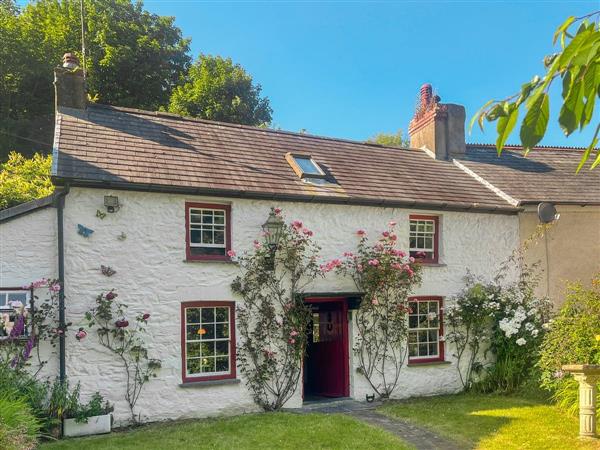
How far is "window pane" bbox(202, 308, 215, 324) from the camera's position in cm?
1070

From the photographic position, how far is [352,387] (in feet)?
38.8

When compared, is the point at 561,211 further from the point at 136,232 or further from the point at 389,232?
the point at 136,232

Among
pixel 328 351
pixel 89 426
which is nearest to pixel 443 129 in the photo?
pixel 328 351

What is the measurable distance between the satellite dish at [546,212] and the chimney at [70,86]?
38.0ft

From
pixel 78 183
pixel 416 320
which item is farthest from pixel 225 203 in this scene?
pixel 416 320

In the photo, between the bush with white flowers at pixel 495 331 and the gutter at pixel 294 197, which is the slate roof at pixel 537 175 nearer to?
the gutter at pixel 294 197

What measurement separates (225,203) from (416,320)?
5.54 meters

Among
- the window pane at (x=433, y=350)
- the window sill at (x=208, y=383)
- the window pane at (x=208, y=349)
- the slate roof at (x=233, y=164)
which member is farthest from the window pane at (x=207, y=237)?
the window pane at (x=433, y=350)

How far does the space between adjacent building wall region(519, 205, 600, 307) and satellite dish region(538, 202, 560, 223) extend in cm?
44

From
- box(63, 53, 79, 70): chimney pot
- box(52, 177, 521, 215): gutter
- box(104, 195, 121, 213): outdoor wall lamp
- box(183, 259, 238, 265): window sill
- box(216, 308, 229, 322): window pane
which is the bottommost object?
box(216, 308, 229, 322): window pane

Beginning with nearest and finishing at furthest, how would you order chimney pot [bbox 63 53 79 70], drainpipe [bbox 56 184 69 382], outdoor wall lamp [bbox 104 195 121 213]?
1. drainpipe [bbox 56 184 69 382]
2. outdoor wall lamp [bbox 104 195 121 213]
3. chimney pot [bbox 63 53 79 70]

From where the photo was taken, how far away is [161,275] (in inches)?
401

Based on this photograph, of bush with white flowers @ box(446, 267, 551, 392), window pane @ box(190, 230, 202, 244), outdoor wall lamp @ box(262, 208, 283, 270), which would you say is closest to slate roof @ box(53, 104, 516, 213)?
outdoor wall lamp @ box(262, 208, 283, 270)

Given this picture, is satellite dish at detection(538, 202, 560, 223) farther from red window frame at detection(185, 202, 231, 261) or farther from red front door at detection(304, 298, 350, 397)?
red window frame at detection(185, 202, 231, 261)
